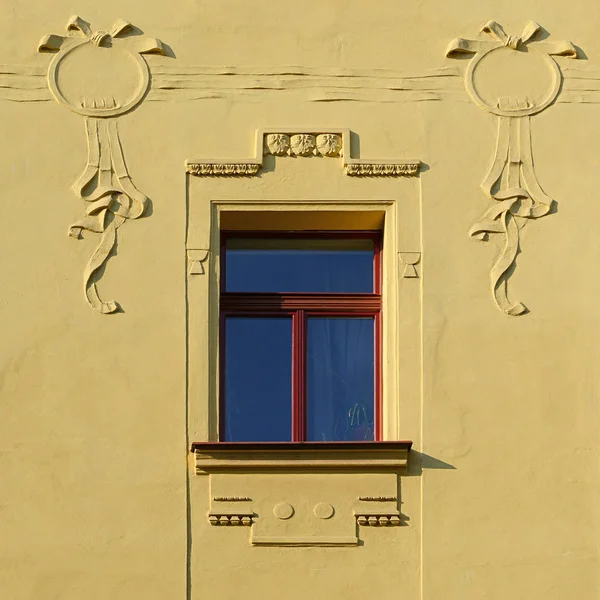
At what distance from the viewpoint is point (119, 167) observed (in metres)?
15.0

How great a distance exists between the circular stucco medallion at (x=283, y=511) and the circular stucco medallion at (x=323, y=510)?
167 mm

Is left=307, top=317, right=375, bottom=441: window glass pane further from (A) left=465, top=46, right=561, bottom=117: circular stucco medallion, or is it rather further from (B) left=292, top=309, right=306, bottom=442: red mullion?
(A) left=465, top=46, right=561, bottom=117: circular stucco medallion

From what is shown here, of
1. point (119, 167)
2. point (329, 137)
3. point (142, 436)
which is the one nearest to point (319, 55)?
point (329, 137)

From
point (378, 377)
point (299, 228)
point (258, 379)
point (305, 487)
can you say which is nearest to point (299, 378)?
point (258, 379)

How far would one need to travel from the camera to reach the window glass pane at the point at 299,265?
1534 centimetres

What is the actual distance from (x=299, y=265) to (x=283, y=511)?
205cm

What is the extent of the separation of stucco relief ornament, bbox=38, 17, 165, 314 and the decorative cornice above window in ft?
1.85

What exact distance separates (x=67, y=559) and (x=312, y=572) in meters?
1.68

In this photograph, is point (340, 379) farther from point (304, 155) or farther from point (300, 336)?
point (304, 155)

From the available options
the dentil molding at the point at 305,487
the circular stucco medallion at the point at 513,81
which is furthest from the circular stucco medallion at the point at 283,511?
the circular stucco medallion at the point at 513,81

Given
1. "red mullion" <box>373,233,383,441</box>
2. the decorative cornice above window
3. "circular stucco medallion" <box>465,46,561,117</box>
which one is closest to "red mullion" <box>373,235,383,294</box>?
"red mullion" <box>373,233,383,441</box>

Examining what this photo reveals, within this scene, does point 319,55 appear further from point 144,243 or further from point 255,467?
point 255,467

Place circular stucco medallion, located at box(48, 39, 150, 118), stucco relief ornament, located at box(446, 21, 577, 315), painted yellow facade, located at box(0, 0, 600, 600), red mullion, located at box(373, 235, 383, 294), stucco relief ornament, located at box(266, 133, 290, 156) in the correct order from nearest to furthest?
painted yellow facade, located at box(0, 0, 600, 600), stucco relief ornament, located at box(446, 21, 577, 315), stucco relief ornament, located at box(266, 133, 290, 156), circular stucco medallion, located at box(48, 39, 150, 118), red mullion, located at box(373, 235, 383, 294)

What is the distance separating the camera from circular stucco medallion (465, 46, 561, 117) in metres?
15.2
